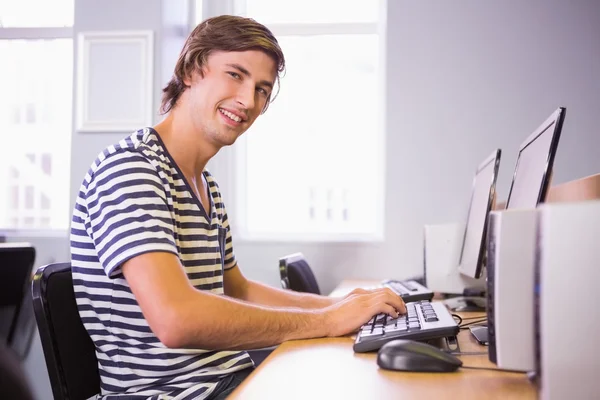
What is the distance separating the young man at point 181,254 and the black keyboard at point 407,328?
35mm

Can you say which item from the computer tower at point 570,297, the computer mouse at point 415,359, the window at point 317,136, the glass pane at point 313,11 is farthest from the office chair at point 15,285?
the computer tower at point 570,297

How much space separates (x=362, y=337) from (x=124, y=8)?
263cm

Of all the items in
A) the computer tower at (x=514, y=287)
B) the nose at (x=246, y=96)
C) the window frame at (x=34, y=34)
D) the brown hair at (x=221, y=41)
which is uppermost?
the window frame at (x=34, y=34)

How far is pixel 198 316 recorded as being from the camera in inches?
44.1

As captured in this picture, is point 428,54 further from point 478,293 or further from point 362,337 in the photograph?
point 362,337

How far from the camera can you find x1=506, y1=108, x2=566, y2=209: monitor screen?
1209mm

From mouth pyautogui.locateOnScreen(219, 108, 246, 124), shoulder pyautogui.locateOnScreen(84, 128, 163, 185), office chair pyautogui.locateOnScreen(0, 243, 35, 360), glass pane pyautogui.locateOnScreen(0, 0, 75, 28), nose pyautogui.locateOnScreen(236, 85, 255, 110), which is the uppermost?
glass pane pyautogui.locateOnScreen(0, 0, 75, 28)

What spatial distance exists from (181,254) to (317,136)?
7.87ft

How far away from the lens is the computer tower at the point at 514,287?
2.69 ft

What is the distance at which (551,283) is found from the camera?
0.70m

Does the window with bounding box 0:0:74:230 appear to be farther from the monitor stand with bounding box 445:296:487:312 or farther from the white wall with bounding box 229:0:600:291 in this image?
the monitor stand with bounding box 445:296:487:312

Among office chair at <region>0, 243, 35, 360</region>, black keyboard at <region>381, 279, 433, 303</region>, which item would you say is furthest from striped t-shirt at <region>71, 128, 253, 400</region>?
office chair at <region>0, 243, 35, 360</region>

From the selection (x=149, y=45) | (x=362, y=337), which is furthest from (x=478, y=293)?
(x=149, y=45)

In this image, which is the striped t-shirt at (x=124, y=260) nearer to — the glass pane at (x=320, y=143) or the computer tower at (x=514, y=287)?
the computer tower at (x=514, y=287)
